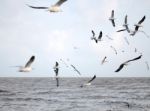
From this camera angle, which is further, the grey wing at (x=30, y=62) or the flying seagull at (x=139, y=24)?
the flying seagull at (x=139, y=24)

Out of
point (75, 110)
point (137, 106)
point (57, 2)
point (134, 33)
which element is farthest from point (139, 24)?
point (137, 106)

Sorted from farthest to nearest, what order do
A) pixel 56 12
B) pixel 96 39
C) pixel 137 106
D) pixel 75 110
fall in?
pixel 137 106 → pixel 75 110 → pixel 96 39 → pixel 56 12

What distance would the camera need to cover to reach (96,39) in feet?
98.9

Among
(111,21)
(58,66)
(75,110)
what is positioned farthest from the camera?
(75,110)

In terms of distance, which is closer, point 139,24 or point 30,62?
point 30,62

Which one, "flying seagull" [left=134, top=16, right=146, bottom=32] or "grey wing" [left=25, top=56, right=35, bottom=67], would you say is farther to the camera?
"flying seagull" [left=134, top=16, right=146, bottom=32]

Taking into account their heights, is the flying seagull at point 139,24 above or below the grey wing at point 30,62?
above

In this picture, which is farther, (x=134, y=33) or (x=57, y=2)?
(x=134, y=33)

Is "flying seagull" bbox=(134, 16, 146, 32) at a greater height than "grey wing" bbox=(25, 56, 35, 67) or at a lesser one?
greater

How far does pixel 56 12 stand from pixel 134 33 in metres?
9.39

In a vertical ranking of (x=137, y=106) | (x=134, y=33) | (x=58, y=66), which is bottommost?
(x=137, y=106)

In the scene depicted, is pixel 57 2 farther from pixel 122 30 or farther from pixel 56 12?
pixel 122 30

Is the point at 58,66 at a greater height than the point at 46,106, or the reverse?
the point at 58,66

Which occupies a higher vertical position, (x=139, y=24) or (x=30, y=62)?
(x=139, y=24)
